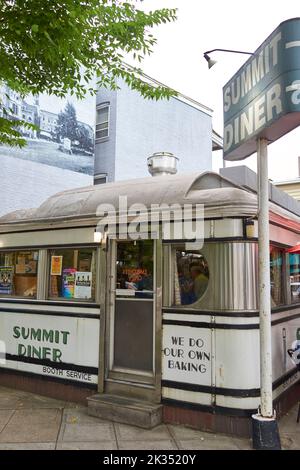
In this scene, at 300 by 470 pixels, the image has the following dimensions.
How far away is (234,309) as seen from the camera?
16.1 feet

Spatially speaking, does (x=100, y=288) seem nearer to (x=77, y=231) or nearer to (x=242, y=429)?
(x=77, y=231)

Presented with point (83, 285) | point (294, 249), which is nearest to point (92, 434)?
point (83, 285)

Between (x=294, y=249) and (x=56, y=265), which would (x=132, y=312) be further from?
(x=294, y=249)

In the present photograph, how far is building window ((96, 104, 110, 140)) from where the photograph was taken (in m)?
17.3

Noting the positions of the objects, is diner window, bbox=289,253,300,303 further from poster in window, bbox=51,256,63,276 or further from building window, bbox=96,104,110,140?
building window, bbox=96,104,110,140

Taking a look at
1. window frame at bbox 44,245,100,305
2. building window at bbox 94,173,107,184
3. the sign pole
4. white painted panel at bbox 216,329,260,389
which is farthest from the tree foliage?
building window at bbox 94,173,107,184

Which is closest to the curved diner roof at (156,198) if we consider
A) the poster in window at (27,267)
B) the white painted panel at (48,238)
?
the white painted panel at (48,238)

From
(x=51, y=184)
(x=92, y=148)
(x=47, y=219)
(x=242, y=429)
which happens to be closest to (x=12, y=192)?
(x=51, y=184)

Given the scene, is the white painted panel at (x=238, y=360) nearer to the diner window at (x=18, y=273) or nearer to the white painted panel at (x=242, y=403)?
the white painted panel at (x=242, y=403)

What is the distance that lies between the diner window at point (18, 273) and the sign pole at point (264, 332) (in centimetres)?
376

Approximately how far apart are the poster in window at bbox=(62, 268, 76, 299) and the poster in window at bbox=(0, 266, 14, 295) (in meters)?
1.26
